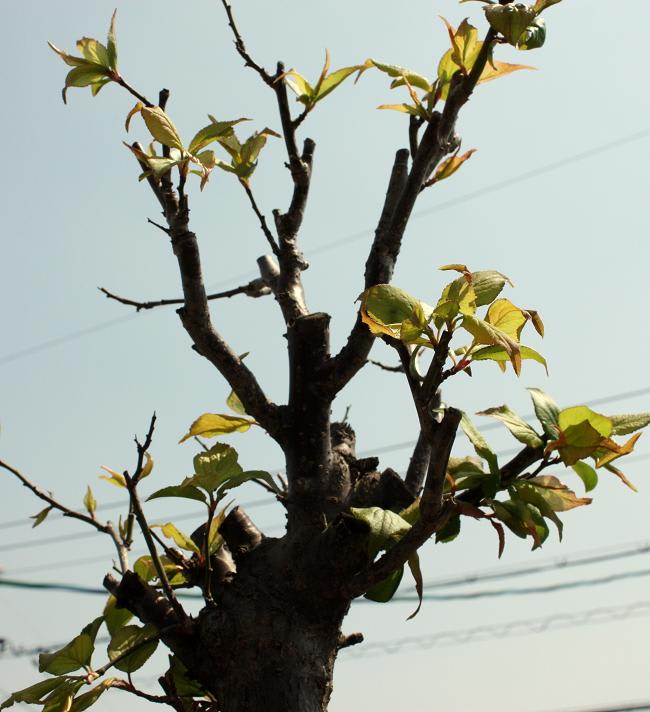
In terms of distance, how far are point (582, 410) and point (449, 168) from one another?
1.28 ft

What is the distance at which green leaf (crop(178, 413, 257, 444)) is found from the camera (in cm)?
92

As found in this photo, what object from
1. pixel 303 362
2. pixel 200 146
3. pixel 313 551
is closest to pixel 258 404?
pixel 303 362

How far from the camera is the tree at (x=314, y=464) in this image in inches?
25.8

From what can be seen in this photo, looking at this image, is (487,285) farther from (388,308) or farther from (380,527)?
(380,527)

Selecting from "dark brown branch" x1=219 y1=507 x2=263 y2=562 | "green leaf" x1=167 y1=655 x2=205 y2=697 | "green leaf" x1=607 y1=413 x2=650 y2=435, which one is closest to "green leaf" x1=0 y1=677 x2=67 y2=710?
"green leaf" x1=167 y1=655 x2=205 y2=697

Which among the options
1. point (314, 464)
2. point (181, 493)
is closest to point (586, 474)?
point (314, 464)

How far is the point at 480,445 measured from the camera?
733 mm

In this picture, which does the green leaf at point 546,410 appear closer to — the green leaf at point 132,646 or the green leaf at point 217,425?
the green leaf at point 217,425

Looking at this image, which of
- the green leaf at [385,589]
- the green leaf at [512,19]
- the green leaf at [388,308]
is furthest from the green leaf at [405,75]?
the green leaf at [385,589]

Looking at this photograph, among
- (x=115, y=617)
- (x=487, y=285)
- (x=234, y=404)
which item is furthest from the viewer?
(x=234, y=404)

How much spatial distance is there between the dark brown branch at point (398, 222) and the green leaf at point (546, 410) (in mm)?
196

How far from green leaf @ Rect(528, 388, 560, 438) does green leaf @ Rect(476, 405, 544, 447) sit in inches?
0.5

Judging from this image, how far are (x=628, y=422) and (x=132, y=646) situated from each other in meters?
0.55

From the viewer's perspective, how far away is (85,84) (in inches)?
32.6
